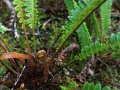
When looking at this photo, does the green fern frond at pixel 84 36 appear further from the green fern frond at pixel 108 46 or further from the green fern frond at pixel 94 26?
the green fern frond at pixel 108 46

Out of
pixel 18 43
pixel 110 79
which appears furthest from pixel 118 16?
pixel 18 43

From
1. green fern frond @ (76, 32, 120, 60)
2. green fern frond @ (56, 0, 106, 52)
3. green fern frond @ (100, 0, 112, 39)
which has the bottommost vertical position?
green fern frond @ (76, 32, 120, 60)

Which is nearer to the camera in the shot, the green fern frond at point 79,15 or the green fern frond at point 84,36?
the green fern frond at point 79,15

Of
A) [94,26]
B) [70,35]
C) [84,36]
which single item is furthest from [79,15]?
[94,26]

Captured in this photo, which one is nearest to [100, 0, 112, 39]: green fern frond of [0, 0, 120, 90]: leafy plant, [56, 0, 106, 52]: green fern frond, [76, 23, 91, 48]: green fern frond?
[0, 0, 120, 90]: leafy plant

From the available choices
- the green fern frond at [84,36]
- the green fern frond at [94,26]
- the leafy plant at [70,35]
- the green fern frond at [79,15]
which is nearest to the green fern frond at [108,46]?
the leafy plant at [70,35]

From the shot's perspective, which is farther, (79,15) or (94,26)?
(94,26)

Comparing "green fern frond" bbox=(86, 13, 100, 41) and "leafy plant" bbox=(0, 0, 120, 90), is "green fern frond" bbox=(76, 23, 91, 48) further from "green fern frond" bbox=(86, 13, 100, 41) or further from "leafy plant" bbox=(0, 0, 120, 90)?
"green fern frond" bbox=(86, 13, 100, 41)

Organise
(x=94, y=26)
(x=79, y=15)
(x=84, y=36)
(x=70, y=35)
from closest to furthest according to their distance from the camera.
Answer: (x=79, y=15)
(x=70, y=35)
(x=84, y=36)
(x=94, y=26)

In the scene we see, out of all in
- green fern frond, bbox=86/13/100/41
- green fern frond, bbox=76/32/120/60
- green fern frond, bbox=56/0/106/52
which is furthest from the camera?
green fern frond, bbox=86/13/100/41

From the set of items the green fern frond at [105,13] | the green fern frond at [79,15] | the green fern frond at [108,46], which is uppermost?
the green fern frond at [79,15]

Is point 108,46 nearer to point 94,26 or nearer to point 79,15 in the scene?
point 79,15
